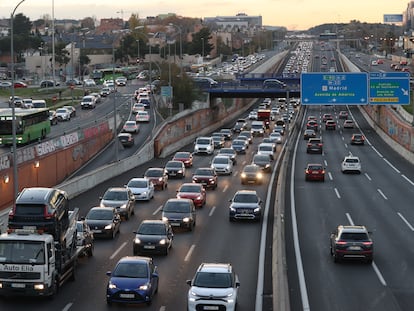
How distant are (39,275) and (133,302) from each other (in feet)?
8.38

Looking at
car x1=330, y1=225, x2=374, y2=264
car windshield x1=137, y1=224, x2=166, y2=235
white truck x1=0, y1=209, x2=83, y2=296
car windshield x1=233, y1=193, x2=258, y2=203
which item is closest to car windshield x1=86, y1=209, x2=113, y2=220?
car windshield x1=137, y1=224, x2=166, y2=235

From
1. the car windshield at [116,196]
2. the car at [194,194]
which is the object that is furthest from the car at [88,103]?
the car windshield at [116,196]

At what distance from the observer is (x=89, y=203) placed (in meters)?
40.9

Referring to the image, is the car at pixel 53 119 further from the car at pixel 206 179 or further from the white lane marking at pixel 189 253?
the white lane marking at pixel 189 253

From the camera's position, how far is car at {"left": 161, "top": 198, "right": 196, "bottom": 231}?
33.5m

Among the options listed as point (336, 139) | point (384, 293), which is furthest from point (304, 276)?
point (336, 139)

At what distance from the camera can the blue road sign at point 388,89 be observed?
67.5 meters

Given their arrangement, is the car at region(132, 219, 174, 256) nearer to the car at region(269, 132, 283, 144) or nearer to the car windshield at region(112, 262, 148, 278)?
the car windshield at region(112, 262, 148, 278)

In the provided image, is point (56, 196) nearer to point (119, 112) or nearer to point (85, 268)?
point (85, 268)

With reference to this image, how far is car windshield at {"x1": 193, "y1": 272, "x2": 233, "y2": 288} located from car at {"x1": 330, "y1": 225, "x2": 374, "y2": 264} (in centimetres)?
753

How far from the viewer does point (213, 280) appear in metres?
20.5

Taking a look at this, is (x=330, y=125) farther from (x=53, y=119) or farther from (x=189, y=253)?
(x=189, y=253)

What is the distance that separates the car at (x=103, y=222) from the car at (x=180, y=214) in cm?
245

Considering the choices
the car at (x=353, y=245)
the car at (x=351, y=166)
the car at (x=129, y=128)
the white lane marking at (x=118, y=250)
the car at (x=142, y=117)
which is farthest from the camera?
the car at (x=142, y=117)
